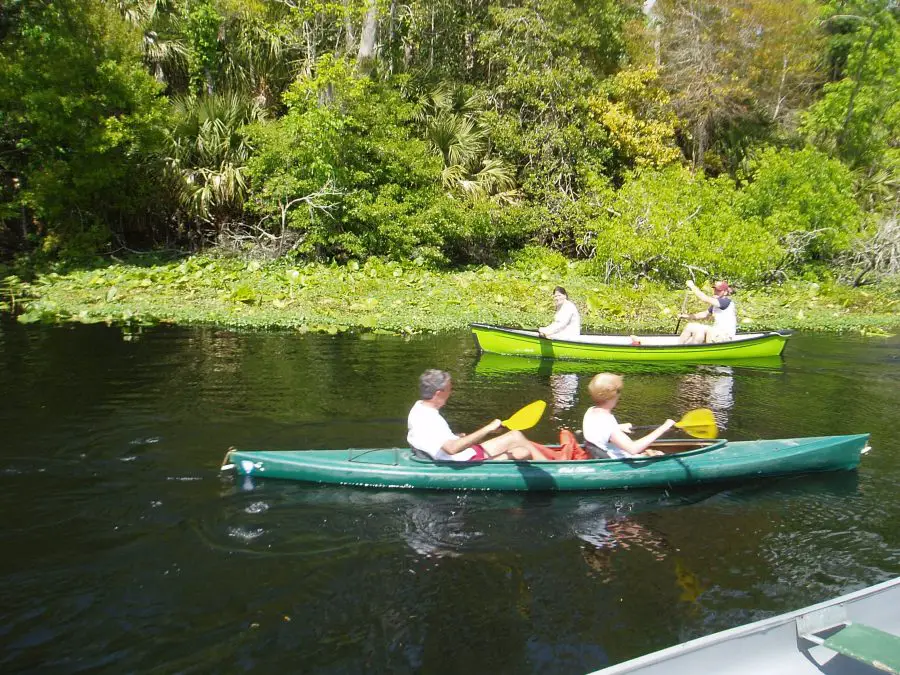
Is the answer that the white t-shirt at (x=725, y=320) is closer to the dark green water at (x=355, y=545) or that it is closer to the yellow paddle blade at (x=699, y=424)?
the dark green water at (x=355, y=545)

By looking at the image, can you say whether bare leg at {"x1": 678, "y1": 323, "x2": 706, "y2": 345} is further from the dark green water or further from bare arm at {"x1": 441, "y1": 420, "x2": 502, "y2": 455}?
bare arm at {"x1": 441, "y1": 420, "x2": 502, "y2": 455}

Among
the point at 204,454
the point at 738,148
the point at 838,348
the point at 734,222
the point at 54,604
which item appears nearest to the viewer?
the point at 54,604

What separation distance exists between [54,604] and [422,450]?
323cm

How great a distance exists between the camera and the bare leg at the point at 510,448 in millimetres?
7234

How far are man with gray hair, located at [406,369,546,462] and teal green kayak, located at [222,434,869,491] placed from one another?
0.46ft

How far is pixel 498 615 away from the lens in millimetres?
5207

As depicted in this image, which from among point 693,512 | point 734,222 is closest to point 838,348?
point 734,222

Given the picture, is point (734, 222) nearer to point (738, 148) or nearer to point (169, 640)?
point (738, 148)

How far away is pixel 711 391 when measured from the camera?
11.2 metres

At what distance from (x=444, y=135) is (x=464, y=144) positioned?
65 cm

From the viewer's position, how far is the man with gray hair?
6738 millimetres

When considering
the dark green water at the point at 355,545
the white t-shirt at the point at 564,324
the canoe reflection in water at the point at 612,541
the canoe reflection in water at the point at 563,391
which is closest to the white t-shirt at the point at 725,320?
the white t-shirt at the point at 564,324

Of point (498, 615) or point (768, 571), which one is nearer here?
point (498, 615)

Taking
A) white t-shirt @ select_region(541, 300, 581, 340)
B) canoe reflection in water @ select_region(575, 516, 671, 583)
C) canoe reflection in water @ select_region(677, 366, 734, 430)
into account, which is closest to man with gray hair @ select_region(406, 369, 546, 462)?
canoe reflection in water @ select_region(575, 516, 671, 583)
